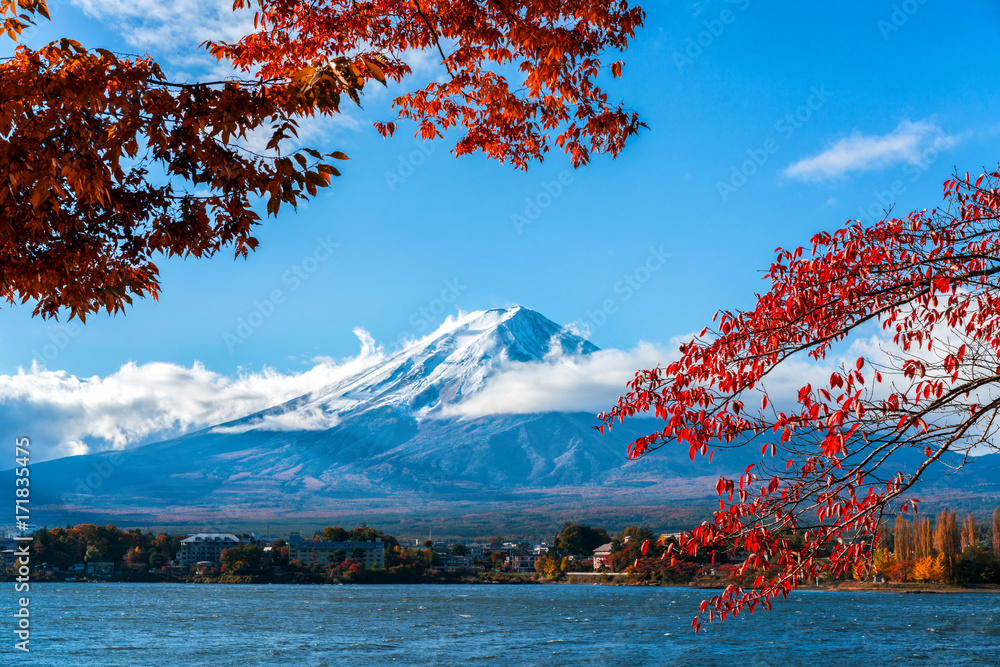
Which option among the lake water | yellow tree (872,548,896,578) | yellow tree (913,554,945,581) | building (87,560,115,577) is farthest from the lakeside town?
the lake water

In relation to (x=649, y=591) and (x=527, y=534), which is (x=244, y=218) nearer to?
(x=649, y=591)

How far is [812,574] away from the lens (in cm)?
439

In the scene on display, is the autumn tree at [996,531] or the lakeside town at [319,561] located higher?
the autumn tree at [996,531]

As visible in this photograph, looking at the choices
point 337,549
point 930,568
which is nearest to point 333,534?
point 337,549

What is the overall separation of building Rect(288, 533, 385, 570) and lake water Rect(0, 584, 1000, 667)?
28002 mm

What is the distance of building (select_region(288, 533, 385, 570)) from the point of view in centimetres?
10594

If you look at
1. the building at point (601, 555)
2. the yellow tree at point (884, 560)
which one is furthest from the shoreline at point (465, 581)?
the yellow tree at point (884, 560)

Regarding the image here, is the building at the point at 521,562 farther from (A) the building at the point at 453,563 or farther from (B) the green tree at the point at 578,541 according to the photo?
(A) the building at the point at 453,563

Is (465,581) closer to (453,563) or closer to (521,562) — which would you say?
(453,563)

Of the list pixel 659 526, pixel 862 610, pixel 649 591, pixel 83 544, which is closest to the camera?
pixel 862 610

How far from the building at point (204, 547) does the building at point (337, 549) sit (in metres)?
12.2

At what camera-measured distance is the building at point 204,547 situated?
112512 mm

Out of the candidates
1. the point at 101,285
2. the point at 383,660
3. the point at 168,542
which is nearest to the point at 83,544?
the point at 168,542

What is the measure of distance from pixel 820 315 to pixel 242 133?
3217 millimetres
